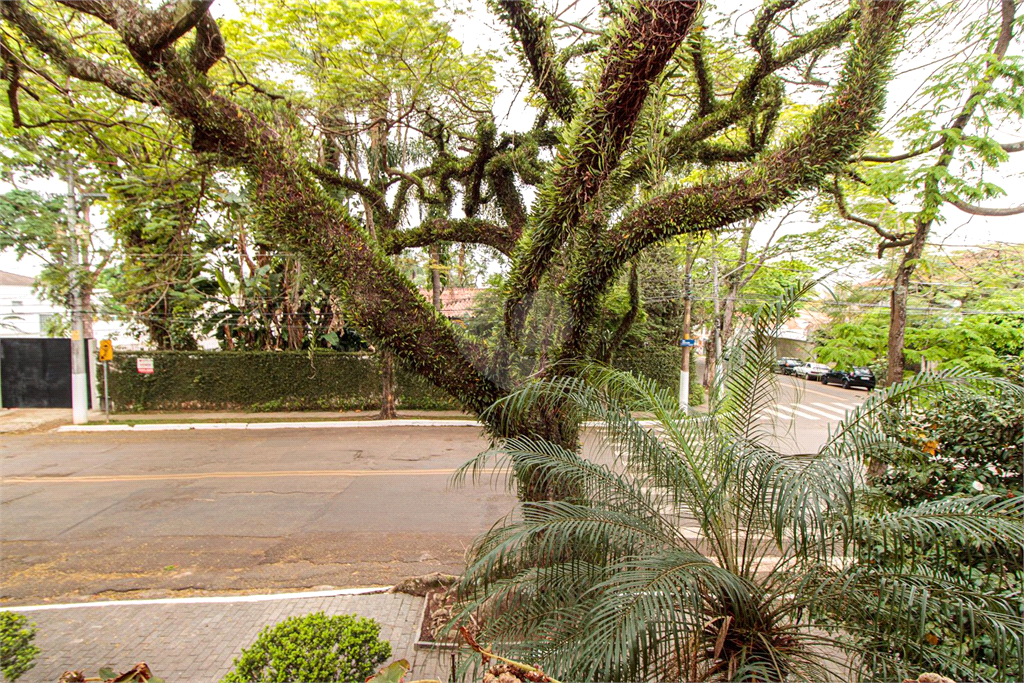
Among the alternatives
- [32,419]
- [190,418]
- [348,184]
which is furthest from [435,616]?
[32,419]

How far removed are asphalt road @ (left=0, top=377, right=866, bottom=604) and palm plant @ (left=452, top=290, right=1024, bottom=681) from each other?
1.55 feet

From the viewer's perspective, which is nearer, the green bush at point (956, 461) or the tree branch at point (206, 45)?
the green bush at point (956, 461)

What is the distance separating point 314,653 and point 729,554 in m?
1.94

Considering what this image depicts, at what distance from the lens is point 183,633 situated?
2.96 meters

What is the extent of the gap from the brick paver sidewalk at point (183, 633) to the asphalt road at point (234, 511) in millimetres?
320

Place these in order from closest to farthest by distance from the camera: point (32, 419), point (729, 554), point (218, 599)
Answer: point (729, 554)
point (218, 599)
point (32, 419)

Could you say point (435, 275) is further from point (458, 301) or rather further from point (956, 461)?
point (956, 461)

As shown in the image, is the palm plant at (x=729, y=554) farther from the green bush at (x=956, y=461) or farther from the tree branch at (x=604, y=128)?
the tree branch at (x=604, y=128)

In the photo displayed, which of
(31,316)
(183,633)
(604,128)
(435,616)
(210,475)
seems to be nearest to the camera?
(604,128)

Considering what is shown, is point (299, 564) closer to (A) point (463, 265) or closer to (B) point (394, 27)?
(A) point (463, 265)

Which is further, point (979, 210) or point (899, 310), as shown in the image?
point (899, 310)

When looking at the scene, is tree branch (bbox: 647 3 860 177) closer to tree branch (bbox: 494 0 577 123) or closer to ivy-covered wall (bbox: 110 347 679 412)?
tree branch (bbox: 494 0 577 123)

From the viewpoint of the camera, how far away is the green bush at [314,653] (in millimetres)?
2154

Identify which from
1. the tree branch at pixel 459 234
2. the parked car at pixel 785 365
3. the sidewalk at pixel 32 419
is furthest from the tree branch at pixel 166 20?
the sidewalk at pixel 32 419
